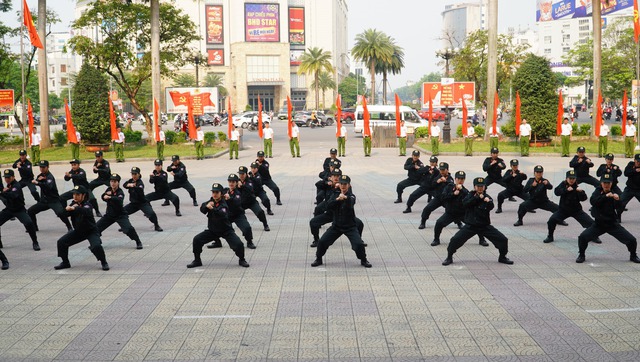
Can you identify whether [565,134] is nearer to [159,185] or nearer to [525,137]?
[525,137]

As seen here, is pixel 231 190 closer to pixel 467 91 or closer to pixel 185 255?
pixel 185 255

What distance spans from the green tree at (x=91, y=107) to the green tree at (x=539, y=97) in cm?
2063

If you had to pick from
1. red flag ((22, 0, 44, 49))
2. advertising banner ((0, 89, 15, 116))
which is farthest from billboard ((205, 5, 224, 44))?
red flag ((22, 0, 44, 49))

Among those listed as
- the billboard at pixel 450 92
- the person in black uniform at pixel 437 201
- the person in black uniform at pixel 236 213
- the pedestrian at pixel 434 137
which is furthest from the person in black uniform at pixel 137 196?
the billboard at pixel 450 92

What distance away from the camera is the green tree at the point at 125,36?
36.5 meters

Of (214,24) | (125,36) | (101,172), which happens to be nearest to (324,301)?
(101,172)

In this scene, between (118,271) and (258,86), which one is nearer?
(118,271)

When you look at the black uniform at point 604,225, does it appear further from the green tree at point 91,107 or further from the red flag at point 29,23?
the green tree at point 91,107

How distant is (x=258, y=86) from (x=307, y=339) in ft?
335

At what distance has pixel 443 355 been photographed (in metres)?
7.23

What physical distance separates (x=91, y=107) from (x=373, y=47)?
49.8 meters

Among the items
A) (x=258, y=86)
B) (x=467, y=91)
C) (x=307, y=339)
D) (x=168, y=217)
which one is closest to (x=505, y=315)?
(x=307, y=339)

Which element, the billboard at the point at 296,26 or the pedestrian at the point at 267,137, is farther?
the billboard at the point at 296,26

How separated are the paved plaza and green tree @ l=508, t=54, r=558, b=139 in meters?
18.3
